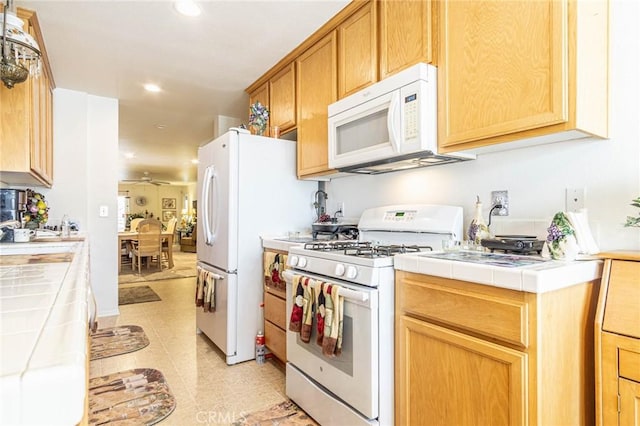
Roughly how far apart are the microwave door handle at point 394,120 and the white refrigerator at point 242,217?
122 cm

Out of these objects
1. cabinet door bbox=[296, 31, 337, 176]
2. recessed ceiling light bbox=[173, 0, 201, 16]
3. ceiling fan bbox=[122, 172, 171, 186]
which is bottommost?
cabinet door bbox=[296, 31, 337, 176]

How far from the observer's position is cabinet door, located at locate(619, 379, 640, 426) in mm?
1068

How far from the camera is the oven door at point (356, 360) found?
1.48m

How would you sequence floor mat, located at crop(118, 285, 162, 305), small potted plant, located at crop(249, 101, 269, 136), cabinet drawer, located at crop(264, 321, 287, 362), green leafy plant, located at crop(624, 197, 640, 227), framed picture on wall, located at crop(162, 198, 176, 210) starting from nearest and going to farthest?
1. green leafy plant, located at crop(624, 197, 640, 227)
2. cabinet drawer, located at crop(264, 321, 287, 362)
3. small potted plant, located at crop(249, 101, 269, 136)
4. floor mat, located at crop(118, 285, 162, 305)
5. framed picture on wall, located at crop(162, 198, 176, 210)

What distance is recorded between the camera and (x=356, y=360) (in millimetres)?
1549

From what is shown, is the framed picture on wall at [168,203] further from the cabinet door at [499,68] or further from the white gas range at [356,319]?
the cabinet door at [499,68]

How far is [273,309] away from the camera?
2.50 meters

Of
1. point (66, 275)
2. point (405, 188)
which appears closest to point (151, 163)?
point (405, 188)

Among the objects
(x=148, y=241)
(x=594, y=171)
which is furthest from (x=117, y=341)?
(x=148, y=241)

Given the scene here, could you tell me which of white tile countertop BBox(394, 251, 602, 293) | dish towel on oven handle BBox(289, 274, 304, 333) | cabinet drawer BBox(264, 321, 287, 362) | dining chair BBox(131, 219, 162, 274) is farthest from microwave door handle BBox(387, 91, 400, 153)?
dining chair BBox(131, 219, 162, 274)

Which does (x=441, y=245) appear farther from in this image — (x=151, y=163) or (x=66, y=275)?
(x=151, y=163)

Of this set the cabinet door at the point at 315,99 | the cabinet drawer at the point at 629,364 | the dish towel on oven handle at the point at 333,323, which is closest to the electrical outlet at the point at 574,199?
the cabinet drawer at the point at 629,364

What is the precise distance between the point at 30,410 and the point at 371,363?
1.32 meters

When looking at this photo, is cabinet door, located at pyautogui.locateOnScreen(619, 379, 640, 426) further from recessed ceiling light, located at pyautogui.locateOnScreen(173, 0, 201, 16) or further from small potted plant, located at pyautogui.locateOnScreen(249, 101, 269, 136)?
small potted plant, located at pyautogui.locateOnScreen(249, 101, 269, 136)
